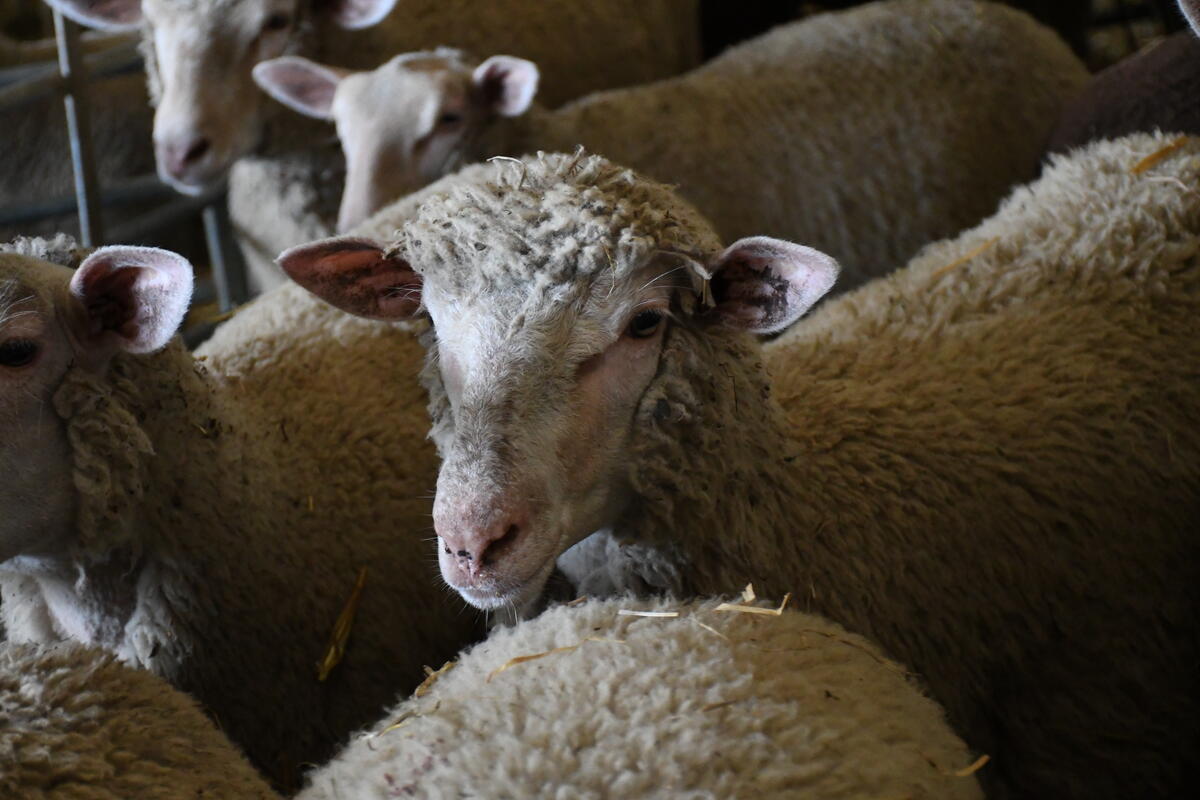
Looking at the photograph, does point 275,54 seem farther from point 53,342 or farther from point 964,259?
point 964,259

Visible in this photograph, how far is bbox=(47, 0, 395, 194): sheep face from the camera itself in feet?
12.8

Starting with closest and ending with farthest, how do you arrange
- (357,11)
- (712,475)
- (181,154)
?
1. (712,475)
2. (181,154)
3. (357,11)

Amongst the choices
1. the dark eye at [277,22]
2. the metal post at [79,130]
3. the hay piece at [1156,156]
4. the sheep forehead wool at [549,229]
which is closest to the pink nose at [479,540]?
the sheep forehead wool at [549,229]

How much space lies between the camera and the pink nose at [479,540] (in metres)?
1.79

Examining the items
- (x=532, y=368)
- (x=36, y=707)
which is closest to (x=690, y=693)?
(x=532, y=368)

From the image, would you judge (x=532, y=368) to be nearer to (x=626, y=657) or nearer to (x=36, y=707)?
(x=626, y=657)

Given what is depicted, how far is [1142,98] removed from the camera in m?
3.50

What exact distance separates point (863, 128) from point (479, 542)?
10.4 feet

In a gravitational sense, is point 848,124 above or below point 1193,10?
below

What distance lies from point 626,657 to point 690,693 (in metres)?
0.14

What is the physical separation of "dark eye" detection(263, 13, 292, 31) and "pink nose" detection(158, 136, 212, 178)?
1.56 feet

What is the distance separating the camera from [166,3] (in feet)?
13.1

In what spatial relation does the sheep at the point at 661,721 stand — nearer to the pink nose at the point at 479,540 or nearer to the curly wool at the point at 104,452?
the pink nose at the point at 479,540

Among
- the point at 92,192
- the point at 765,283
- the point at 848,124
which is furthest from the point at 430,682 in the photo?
the point at 848,124
